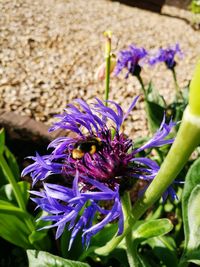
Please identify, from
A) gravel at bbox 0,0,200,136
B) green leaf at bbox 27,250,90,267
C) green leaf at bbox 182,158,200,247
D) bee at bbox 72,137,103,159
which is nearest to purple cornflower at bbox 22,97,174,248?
bee at bbox 72,137,103,159

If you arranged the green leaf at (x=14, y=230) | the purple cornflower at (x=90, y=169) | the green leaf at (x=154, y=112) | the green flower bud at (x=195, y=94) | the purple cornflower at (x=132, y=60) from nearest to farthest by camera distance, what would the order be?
the green flower bud at (x=195, y=94) → the purple cornflower at (x=90, y=169) → the green leaf at (x=14, y=230) → the green leaf at (x=154, y=112) → the purple cornflower at (x=132, y=60)

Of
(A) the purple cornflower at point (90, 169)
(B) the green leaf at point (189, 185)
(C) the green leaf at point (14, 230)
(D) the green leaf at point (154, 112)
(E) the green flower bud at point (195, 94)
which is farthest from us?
(D) the green leaf at point (154, 112)

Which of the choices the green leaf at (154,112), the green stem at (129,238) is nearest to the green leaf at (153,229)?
the green stem at (129,238)

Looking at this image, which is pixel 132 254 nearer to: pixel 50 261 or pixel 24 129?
pixel 50 261

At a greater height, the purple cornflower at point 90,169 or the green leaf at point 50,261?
the purple cornflower at point 90,169

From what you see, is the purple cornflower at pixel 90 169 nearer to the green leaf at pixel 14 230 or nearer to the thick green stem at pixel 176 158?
the thick green stem at pixel 176 158

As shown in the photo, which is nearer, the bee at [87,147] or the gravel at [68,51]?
the bee at [87,147]

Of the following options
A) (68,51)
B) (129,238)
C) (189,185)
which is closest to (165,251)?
(189,185)
